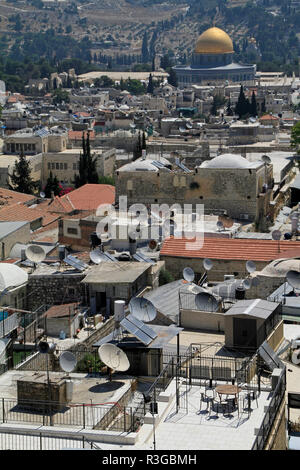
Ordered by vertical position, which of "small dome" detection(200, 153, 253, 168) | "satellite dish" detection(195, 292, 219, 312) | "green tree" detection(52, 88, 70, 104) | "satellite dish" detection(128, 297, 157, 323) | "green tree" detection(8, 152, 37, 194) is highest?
"small dome" detection(200, 153, 253, 168)

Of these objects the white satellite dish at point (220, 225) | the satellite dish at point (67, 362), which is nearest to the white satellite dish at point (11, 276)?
the white satellite dish at point (220, 225)

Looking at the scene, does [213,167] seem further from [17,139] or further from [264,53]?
[264,53]

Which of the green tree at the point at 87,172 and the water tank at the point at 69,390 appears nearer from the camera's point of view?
the water tank at the point at 69,390

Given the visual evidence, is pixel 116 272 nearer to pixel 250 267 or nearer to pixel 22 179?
pixel 250 267

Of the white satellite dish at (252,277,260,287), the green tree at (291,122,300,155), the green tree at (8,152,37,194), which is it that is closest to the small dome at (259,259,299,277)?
the white satellite dish at (252,277,260,287)

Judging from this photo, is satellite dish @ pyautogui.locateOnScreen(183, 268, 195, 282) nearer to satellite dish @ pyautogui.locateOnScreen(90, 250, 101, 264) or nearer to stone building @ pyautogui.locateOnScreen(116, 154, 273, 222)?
satellite dish @ pyautogui.locateOnScreen(90, 250, 101, 264)

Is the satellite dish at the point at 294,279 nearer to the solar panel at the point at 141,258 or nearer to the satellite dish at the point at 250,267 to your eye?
the satellite dish at the point at 250,267
